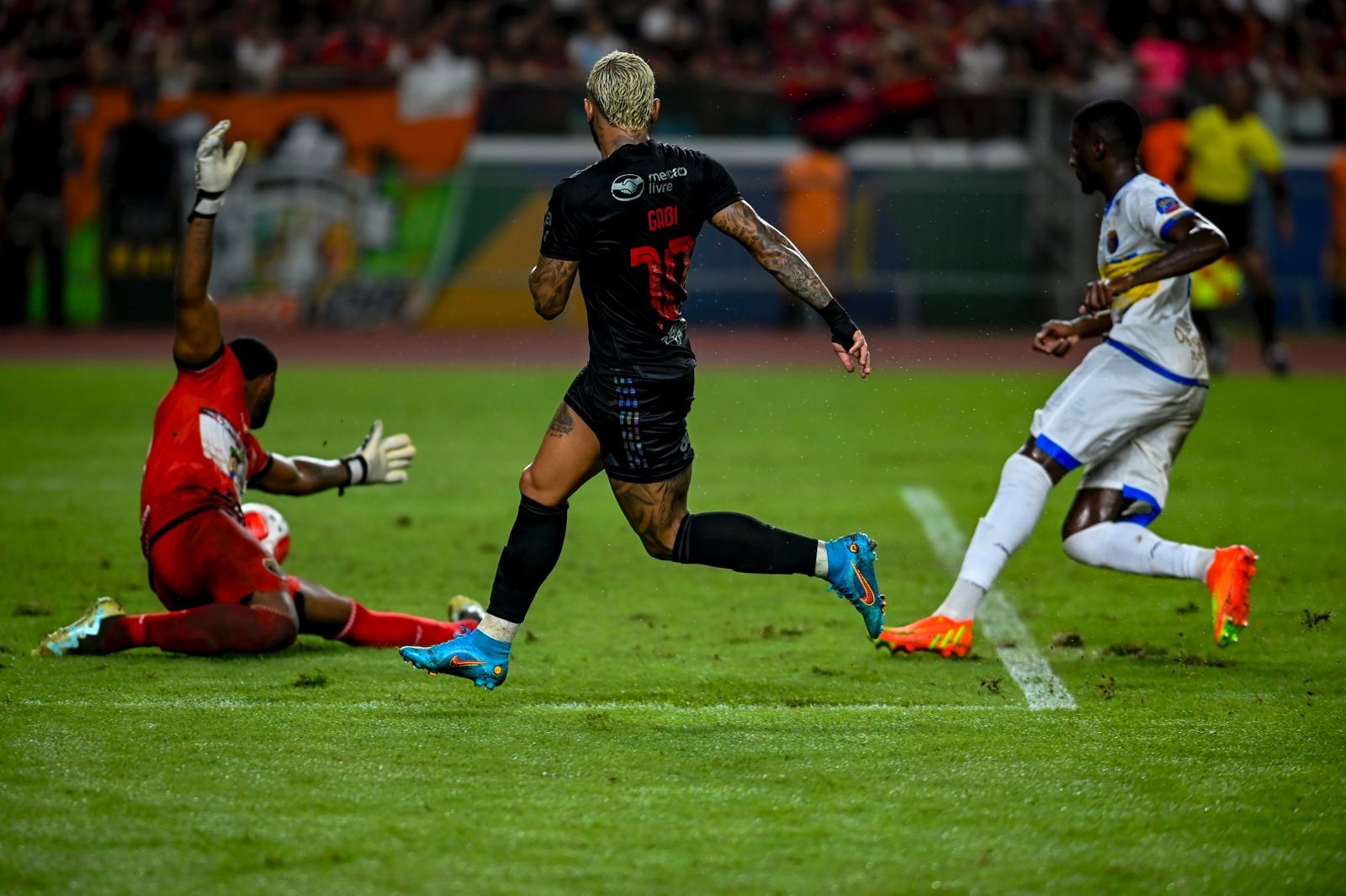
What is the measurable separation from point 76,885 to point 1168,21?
72.6ft

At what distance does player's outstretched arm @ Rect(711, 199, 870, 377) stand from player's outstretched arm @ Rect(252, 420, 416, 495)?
2036 mm

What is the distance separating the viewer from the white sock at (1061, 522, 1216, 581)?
20.6ft

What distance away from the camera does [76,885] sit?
12.5ft

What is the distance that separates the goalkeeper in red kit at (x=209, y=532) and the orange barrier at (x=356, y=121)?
14.8 meters

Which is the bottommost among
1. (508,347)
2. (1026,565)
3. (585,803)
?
(508,347)

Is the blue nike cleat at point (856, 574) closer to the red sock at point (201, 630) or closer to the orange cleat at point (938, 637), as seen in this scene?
the orange cleat at point (938, 637)

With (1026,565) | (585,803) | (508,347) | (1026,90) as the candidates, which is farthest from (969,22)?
(585,803)

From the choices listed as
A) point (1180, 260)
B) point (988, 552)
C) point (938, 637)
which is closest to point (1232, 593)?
point (988, 552)

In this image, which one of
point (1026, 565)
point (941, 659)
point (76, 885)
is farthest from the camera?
point (1026, 565)

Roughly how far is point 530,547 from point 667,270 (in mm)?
1000

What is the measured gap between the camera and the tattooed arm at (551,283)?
5258mm

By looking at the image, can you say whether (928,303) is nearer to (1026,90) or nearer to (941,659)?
(1026,90)

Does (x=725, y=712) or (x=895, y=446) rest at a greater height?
(x=725, y=712)

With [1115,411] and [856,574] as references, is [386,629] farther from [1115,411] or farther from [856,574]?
[1115,411]
